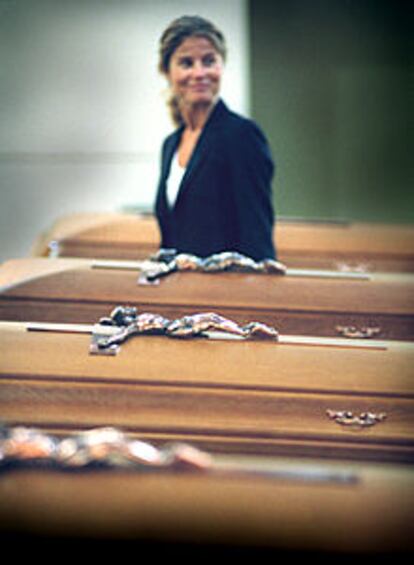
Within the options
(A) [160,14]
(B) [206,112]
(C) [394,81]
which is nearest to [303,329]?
(B) [206,112]

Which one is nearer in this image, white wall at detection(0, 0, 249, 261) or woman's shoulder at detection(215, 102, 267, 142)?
woman's shoulder at detection(215, 102, 267, 142)

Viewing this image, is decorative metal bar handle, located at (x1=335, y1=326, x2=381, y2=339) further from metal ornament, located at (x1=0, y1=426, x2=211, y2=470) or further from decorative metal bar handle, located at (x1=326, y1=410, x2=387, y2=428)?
metal ornament, located at (x1=0, y1=426, x2=211, y2=470)

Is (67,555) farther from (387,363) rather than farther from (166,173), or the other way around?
(166,173)

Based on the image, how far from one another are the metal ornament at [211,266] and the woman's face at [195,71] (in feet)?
0.94

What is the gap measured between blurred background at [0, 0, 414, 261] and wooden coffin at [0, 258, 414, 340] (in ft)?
1.10

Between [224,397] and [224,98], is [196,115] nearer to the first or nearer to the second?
[224,98]

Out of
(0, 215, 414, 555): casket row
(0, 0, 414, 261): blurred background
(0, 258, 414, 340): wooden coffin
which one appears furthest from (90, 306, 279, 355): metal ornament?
(0, 0, 414, 261): blurred background

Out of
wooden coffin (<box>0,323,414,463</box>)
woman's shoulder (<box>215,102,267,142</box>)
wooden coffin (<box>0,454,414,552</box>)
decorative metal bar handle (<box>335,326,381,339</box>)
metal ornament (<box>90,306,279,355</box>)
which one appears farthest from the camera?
woman's shoulder (<box>215,102,267,142</box>)

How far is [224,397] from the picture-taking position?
104 cm

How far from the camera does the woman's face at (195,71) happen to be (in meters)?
1.42

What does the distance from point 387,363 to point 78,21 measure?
3.33 ft

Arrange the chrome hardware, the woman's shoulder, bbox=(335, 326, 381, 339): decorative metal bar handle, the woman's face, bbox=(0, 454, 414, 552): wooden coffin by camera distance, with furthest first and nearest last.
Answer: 1. the chrome hardware
2. the woman's shoulder
3. the woman's face
4. bbox=(335, 326, 381, 339): decorative metal bar handle
5. bbox=(0, 454, 414, 552): wooden coffin

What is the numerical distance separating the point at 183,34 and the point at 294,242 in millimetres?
951

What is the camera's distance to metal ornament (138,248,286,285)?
1.44m
